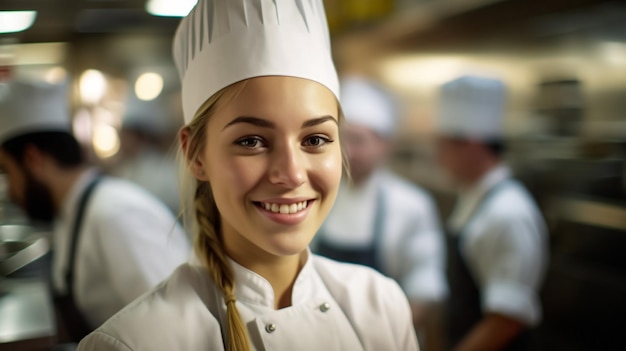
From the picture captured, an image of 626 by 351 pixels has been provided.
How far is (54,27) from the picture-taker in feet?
2.24

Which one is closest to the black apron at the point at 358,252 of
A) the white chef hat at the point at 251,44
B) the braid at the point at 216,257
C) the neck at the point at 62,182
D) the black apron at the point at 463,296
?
the black apron at the point at 463,296

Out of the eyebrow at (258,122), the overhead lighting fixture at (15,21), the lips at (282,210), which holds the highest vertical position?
the overhead lighting fixture at (15,21)

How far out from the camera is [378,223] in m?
1.59

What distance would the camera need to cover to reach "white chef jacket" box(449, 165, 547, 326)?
132 centimetres

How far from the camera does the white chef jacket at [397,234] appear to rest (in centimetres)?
149

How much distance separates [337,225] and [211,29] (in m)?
1.02

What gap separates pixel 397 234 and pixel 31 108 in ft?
3.65

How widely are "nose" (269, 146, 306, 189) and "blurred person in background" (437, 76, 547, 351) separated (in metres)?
0.92

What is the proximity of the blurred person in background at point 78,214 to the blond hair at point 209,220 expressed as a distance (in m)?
0.04

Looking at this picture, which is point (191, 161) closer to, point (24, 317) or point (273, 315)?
point (273, 315)

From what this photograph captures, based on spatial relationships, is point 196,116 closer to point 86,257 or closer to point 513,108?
point 86,257

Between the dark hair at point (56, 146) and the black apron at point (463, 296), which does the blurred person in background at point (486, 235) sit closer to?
the black apron at point (463, 296)

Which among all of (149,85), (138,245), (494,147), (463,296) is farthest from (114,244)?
(494,147)

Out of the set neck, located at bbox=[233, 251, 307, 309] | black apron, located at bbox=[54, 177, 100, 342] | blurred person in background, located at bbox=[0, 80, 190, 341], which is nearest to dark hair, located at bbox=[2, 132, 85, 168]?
blurred person in background, located at bbox=[0, 80, 190, 341]
